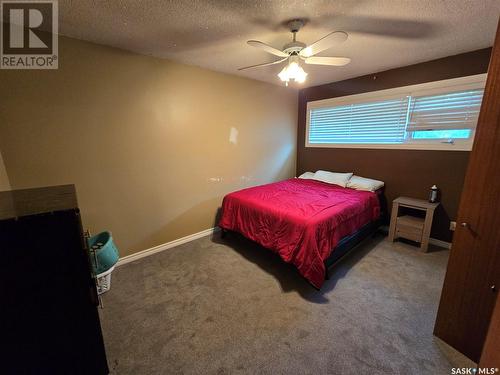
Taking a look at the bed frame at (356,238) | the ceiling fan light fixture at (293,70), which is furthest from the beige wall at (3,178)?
the bed frame at (356,238)

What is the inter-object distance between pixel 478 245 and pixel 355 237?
128cm

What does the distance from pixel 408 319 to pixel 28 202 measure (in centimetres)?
254

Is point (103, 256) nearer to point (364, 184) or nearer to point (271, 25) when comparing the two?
point (271, 25)

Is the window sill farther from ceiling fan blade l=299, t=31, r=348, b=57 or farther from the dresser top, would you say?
the dresser top

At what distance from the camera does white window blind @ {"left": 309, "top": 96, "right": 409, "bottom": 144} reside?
2996 millimetres

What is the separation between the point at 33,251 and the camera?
797 millimetres

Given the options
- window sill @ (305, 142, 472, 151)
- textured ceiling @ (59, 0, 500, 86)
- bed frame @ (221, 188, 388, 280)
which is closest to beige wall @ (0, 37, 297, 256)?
textured ceiling @ (59, 0, 500, 86)

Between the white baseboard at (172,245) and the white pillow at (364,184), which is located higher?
the white pillow at (364,184)

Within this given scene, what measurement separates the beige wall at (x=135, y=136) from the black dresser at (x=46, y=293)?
127 cm

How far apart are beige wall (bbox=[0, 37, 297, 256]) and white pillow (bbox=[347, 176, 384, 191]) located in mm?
1524

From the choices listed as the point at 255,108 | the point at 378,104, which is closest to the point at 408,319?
the point at 378,104

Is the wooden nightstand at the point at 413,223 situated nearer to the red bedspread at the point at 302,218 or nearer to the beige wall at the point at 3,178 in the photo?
the red bedspread at the point at 302,218

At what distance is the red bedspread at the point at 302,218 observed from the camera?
1.94 m

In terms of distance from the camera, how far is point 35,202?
0.94m
